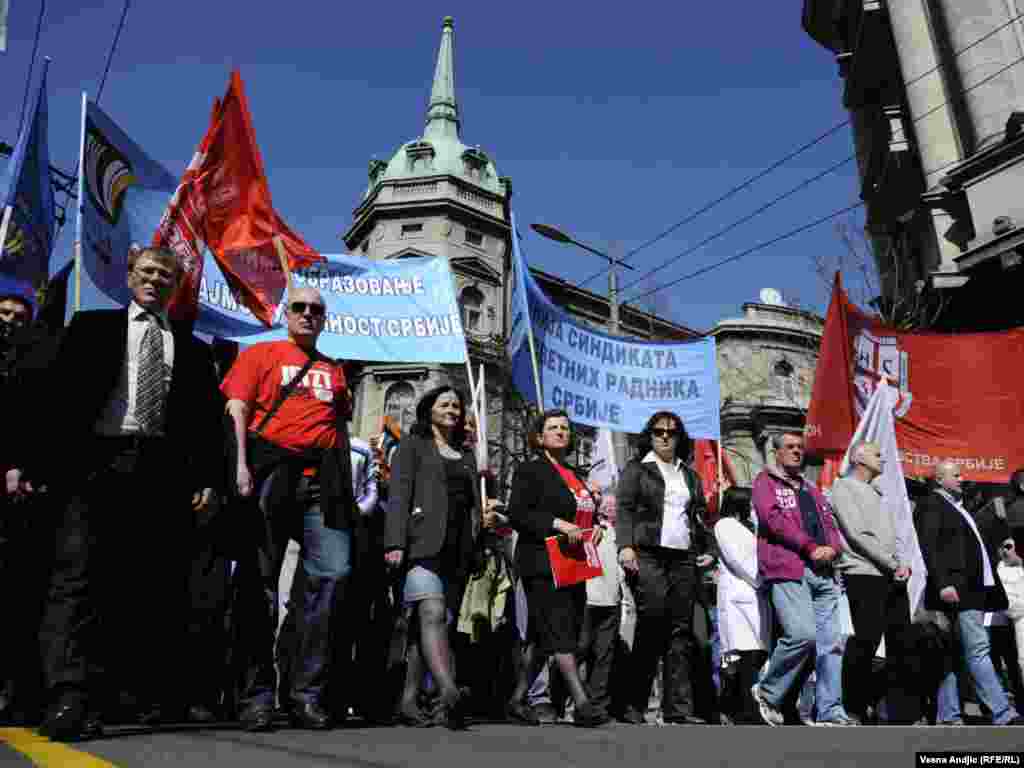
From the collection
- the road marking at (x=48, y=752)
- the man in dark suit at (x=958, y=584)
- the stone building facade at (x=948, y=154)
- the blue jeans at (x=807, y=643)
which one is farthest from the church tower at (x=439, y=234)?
the road marking at (x=48, y=752)

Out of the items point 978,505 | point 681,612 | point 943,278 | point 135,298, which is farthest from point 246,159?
point 943,278

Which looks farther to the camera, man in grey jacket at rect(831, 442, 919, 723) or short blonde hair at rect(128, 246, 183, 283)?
man in grey jacket at rect(831, 442, 919, 723)

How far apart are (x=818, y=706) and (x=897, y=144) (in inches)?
659

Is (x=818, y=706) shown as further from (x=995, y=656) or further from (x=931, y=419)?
(x=931, y=419)

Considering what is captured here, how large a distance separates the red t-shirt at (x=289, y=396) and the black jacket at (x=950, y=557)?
4.66 m

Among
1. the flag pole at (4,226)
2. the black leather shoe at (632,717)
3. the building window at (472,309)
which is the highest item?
the building window at (472,309)

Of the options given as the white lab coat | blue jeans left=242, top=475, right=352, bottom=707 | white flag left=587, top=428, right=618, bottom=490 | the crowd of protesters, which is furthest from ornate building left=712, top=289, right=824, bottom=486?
blue jeans left=242, top=475, right=352, bottom=707

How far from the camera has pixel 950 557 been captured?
6949 mm

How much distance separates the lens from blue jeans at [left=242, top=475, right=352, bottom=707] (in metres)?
4.32

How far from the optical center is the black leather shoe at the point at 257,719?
4.00 m

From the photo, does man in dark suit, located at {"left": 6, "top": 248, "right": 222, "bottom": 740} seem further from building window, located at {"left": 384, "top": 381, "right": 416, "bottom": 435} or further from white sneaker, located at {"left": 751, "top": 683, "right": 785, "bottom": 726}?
building window, located at {"left": 384, "top": 381, "right": 416, "bottom": 435}

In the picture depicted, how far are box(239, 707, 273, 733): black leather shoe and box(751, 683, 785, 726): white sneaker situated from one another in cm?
338

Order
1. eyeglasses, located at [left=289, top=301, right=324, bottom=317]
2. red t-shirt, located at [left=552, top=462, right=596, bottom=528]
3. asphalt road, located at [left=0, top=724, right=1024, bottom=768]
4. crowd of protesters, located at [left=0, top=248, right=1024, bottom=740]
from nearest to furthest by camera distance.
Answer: asphalt road, located at [left=0, top=724, right=1024, bottom=768] < crowd of protesters, located at [left=0, top=248, right=1024, bottom=740] < eyeglasses, located at [left=289, top=301, right=324, bottom=317] < red t-shirt, located at [left=552, top=462, right=596, bottom=528]

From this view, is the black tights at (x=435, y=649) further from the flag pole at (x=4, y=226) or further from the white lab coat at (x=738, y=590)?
the flag pole at (x=4, y=226)
